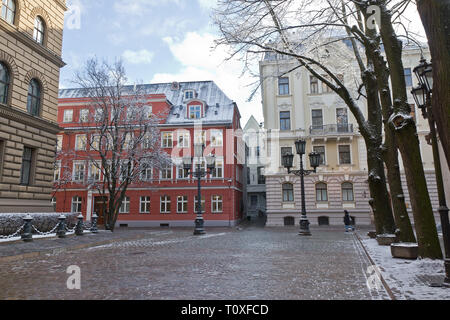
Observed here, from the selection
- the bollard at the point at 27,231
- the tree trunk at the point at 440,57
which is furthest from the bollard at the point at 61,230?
the tree trunk at the point at 440,57

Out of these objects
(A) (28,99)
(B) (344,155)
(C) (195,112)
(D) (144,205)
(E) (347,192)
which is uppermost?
(C) (195,112)

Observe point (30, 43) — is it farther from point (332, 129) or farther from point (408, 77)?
point (408, 77)

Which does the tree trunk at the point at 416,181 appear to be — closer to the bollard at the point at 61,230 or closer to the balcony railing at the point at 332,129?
the bollard at the point at 61,230

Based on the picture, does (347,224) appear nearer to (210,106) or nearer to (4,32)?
(210,106)

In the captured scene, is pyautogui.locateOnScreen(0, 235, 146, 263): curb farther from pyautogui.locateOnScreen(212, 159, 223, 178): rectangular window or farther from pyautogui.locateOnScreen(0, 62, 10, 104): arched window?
pyautogui.locateOnScreen(212, 159, 223, 178): rectangular window

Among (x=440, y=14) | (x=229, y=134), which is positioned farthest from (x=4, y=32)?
(x=229, y=134)

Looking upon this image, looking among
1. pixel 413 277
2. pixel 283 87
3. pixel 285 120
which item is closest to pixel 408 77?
pixel 283 87

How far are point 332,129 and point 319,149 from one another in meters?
2.24

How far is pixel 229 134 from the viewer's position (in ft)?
109

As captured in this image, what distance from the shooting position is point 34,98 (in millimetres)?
18734

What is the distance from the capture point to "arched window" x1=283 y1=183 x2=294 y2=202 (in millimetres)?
29297

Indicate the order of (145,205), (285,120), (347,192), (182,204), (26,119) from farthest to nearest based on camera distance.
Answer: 1. (145,205)
2. (182,204)
3. (285,120)
4. (347,192)
5. (26,119)

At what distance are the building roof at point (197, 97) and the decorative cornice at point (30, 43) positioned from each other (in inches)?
454

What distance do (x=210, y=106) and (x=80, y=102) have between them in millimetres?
14756
